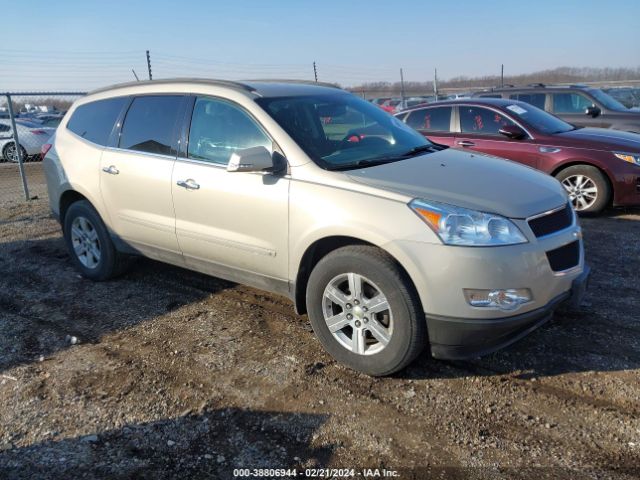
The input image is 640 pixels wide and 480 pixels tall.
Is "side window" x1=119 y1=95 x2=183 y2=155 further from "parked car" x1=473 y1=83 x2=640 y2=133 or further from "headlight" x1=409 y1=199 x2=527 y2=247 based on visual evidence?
"parked car" x1=473 y1=83 x2=640 y2=133

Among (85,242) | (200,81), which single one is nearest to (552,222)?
(200,81)

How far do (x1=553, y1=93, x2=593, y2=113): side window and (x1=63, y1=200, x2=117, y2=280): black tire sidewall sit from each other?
913 cm

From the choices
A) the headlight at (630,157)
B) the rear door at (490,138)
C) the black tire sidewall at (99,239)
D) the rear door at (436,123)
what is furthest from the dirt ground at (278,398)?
the rear door at (436,123)

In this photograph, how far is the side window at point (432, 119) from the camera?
27.3ft

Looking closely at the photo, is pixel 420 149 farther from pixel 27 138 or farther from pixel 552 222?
pixel 27 138

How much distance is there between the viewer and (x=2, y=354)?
391 cm

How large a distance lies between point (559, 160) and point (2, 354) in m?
6.76

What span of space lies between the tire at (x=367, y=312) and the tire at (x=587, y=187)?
16.0ft

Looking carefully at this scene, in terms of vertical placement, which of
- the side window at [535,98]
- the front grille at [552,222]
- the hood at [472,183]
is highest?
the side window at [535,98]

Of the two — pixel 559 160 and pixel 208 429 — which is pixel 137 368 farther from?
pixel 559 160

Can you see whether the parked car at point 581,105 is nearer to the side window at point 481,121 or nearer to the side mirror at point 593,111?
the side mirror at point 593,111

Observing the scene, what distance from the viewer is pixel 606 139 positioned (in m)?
7.28

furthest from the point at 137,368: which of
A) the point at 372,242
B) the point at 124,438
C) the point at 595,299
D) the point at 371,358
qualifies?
the point at 595,299

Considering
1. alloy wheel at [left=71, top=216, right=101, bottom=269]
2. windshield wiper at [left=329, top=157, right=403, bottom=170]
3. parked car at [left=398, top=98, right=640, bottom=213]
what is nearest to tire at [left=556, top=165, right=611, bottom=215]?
parked car at [left=398, top=98, right=640, bottom=213]
